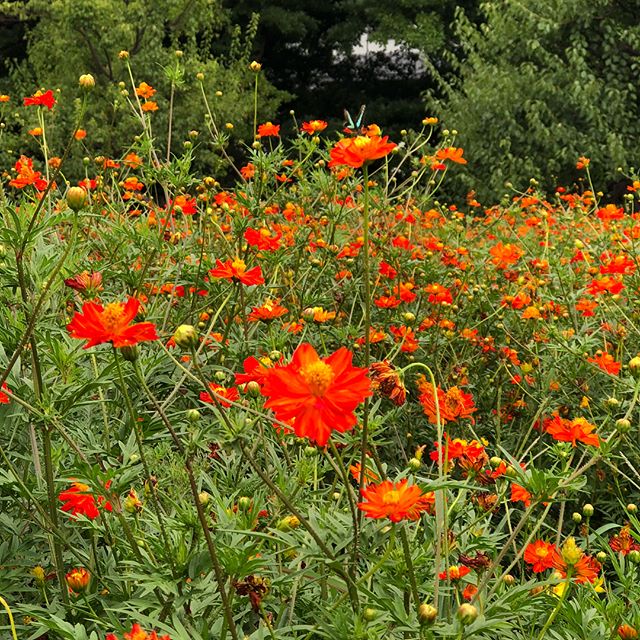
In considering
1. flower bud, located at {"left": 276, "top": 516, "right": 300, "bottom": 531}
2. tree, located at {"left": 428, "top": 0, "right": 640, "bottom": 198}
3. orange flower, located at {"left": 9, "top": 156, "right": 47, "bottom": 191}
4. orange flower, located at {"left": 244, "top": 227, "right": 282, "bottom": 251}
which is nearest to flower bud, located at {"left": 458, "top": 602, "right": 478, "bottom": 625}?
flower bud, located at {"left": 276, "top": 516, "right": 300, "bottom": 531}

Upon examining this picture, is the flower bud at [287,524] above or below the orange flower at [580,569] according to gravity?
above

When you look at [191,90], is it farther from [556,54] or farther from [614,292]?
[614,292]

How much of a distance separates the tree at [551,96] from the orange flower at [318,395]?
9162 millimetres

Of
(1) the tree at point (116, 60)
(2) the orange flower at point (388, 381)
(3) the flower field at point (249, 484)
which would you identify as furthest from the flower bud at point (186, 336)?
(1) the tree at point (116, 60)

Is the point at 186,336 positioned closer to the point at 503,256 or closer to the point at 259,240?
the point at 259,240

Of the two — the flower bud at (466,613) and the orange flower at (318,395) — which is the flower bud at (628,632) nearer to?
the flower bud at (466,613)

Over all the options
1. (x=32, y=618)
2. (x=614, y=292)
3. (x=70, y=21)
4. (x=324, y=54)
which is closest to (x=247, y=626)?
(x=32, y=618)

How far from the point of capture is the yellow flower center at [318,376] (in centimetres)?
84

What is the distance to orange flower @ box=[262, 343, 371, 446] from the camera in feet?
2.69

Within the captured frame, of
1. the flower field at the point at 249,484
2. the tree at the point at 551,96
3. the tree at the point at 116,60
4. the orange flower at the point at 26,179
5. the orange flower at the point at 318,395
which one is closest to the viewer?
the orange flower at the point at 318,395

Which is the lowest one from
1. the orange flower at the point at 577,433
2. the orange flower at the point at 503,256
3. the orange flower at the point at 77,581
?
the orange flower at the point at 503,256

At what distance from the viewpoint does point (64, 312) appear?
1910 mm

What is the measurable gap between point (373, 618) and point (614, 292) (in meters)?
1.50

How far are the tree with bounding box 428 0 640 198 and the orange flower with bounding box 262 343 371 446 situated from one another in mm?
9162
